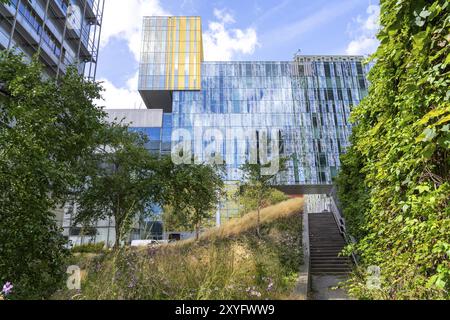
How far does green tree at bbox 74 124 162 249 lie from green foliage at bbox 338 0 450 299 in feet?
40.2

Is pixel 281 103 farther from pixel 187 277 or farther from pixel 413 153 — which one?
pixel 413 153

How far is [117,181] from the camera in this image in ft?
49.9

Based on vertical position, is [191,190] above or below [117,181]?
below

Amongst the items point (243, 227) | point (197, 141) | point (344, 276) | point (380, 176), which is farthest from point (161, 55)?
point (380, 176)

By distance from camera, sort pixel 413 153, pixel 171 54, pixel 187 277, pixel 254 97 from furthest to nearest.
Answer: pixel 254 97
pixel 171 54
pixel 187 277
pixel 413 153

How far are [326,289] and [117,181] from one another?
1054 cm

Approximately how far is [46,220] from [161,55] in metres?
50.8

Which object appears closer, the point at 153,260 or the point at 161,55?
the point at 153,260

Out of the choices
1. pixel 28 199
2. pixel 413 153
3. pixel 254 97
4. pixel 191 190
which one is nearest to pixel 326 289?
pixel 413 153

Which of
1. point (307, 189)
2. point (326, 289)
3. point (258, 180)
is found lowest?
point (326, 289)

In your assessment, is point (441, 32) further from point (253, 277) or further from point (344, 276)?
point (344, 276)

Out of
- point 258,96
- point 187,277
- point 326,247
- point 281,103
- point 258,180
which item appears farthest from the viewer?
point 258,96
